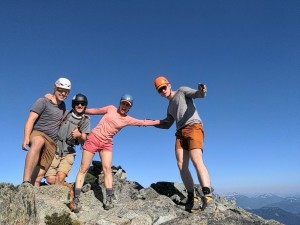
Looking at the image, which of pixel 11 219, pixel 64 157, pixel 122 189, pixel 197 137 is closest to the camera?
Result: pixel 11 219

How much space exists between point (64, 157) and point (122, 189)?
3574 mm

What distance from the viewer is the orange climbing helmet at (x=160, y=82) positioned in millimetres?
12742

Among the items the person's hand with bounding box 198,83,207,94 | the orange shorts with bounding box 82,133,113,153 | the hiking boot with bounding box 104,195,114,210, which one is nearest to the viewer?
the person's hand with bounding box 198,83,207,94

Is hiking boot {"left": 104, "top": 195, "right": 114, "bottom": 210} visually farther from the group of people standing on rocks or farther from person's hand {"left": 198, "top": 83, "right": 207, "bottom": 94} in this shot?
person's hand {"left": 198, "top": 83, "right": 207, "bottom": 94}

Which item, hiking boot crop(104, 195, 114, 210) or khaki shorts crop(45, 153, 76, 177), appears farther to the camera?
→ khaki shorts crop(45, 153, 76, 177)

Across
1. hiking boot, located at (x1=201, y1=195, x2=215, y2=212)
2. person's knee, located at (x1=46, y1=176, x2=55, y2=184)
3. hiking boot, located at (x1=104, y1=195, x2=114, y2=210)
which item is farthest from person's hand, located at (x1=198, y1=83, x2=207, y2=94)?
person's knee, located at (x1=46, y1=176, x2=55, y2=184)

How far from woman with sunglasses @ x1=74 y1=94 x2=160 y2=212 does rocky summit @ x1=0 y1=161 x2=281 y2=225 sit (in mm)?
1001

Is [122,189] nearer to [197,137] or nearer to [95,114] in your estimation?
[95,114]

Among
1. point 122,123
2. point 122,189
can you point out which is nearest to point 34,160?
point 122,123

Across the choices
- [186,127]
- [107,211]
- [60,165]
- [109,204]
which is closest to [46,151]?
[60,165]

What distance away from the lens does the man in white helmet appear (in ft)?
40.3

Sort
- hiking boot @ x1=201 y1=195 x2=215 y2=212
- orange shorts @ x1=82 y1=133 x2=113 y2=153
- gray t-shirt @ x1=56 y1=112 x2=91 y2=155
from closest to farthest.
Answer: hiking boot @ x1=201 y1=195 x2=215 y2=212 < orange shorts @ x1=82 y1=133 x2=113 y2=153 < gray t-shirt @ x1=56 y1=112 x2=91 y2=155

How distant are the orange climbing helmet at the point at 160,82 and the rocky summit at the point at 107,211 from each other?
15.6 ft

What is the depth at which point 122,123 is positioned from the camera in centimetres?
1346
